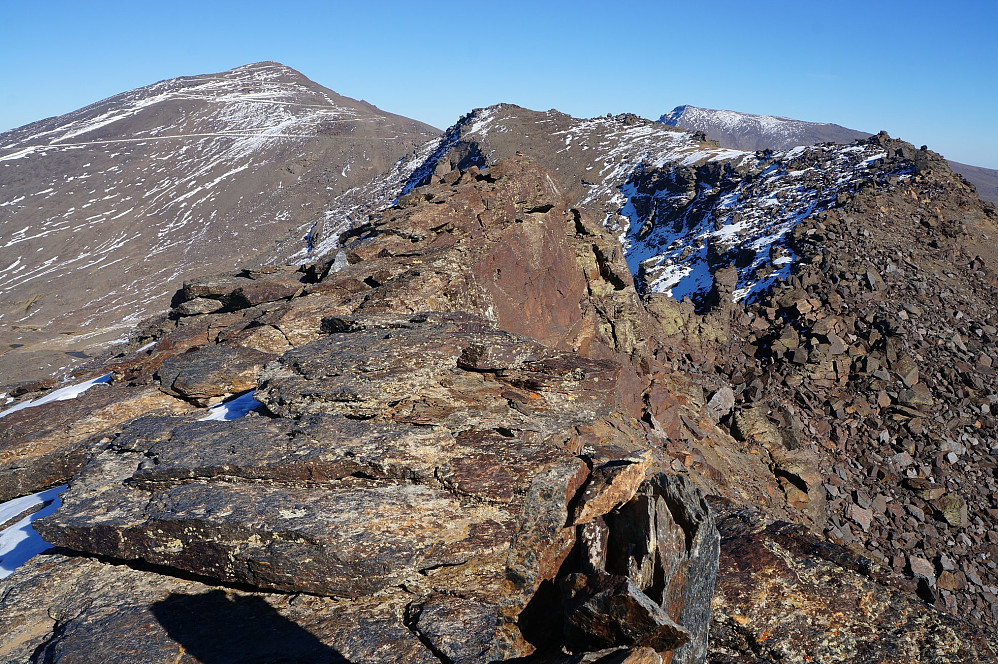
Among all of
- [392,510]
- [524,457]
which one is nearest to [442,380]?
[524,457]

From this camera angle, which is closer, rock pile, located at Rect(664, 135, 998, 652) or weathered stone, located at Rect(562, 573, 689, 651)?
weathered stone, located at Rect(562, 573, 689, 651)

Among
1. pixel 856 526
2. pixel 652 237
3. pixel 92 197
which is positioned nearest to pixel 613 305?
pixel 856 526

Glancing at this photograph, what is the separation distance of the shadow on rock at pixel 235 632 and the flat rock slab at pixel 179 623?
12 millimetres

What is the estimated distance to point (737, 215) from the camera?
46562 millimetres

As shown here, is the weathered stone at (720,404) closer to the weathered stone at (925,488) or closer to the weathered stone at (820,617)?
the weathered stone at (925,488)

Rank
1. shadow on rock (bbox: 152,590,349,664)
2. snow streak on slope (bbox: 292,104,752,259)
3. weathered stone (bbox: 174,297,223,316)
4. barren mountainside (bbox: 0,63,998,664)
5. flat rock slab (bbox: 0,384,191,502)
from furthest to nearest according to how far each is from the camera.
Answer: snow streak on slope (bbox: 292,104,752,259), weathered stone (bbox: 174,297,223,316), flat rock slab (bbox: 0,384,191,502), barren mountainside (bbox: 0,63,998,664), shadow on rock (bbox: 152,590,349,664)

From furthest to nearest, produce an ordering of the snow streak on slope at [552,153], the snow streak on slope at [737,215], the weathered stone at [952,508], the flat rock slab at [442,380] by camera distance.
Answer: the snow streak on slope at [552,153] < the snow streak on slope at [737,215] < the weathered stone at [952,508] < the flat rock slab at [442,380]

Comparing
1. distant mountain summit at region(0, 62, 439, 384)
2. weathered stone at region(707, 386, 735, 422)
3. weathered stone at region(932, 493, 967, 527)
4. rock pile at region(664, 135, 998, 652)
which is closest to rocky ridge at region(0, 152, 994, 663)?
rock pile at region(664, 135, 998, 652)

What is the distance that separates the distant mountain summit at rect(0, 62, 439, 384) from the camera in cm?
6862

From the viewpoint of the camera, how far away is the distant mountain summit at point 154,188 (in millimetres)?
68625

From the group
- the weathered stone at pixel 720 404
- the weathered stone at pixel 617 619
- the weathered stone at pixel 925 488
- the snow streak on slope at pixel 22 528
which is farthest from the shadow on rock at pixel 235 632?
the weathered stone at pixel 925 488

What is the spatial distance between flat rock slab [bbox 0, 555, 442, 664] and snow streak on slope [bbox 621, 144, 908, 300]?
31924 millimetres

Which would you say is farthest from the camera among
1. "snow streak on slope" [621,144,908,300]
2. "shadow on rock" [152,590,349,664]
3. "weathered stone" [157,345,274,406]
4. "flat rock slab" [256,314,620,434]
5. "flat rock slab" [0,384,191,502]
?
"snow streak on slope" [621,144,908,300]

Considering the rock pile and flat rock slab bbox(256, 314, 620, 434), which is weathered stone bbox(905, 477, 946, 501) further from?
flat rock slab bbox(256, 314, 620, 434)
